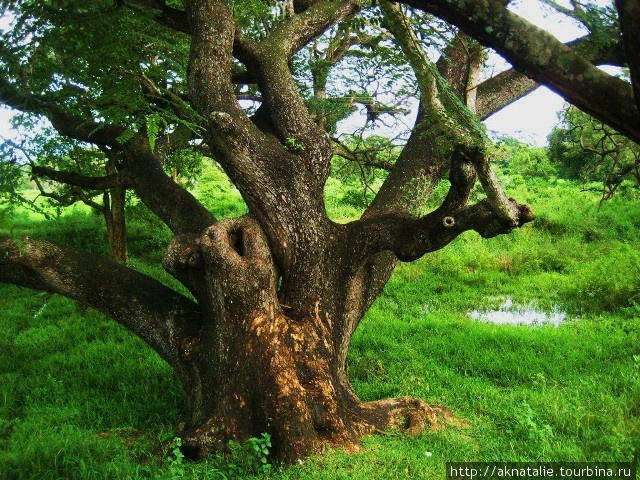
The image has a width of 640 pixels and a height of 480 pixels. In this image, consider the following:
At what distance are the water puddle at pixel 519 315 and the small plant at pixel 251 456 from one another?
630 cm

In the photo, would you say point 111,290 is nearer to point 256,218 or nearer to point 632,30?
point 256,218

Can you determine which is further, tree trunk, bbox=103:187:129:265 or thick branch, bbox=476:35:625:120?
tree trunk, bbox=103:187:129:265

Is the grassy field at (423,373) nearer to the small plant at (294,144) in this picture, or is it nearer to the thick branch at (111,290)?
the thick branch at (111,290)

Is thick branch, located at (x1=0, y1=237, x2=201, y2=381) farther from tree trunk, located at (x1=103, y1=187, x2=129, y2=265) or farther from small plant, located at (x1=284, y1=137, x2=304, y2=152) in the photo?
tree trunk, located at (x1=103, y1=187, x2=129, y2=265)

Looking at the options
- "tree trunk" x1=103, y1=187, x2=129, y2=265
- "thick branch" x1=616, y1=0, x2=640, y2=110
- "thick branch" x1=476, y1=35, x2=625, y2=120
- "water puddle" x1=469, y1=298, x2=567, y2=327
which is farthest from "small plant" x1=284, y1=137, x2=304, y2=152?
"water puddle" x1=469, y1=298, x2=567, y2=327

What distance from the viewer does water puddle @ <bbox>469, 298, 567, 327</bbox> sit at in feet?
32.0

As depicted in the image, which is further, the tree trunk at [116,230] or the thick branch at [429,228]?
the tree trunk at [116,230]

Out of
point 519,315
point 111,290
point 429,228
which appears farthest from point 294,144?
point 519,315

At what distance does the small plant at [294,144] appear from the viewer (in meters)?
5.20

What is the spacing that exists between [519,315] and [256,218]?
6861 millimetres

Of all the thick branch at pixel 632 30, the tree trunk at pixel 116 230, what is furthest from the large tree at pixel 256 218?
the tree trunk at pixel 116 230

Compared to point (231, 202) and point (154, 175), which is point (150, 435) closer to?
point (154, 175)

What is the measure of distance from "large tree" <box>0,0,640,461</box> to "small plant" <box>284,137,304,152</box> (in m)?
0.02

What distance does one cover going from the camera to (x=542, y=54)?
2520mm
